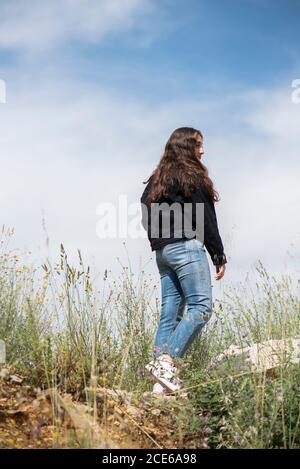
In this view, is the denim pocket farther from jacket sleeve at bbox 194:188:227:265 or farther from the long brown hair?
the long brown hair

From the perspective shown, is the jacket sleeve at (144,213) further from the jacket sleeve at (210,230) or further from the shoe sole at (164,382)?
the shoe sole at (164,382)

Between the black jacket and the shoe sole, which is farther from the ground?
the black jacket

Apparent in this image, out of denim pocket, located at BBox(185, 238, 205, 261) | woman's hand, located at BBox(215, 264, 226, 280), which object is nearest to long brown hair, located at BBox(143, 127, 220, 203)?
denim pocket, located at BBox(185, 238, 205, 261)

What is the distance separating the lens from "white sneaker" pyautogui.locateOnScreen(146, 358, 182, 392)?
475cm

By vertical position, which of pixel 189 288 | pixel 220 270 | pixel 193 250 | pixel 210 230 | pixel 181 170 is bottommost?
pixel 189 288

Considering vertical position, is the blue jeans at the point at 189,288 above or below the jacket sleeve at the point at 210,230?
below

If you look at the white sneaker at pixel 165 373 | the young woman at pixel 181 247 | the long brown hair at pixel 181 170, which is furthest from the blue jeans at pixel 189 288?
the long brown hair at pixel 181 170

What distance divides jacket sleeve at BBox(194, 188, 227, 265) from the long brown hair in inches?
2.6

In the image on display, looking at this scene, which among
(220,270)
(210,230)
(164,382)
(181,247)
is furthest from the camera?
(220,270)

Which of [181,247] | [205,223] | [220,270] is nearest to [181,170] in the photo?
[205,223]

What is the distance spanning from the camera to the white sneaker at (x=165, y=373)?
475 centimetres

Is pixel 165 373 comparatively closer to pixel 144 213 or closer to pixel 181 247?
pixel 181 247

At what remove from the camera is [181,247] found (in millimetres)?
5031

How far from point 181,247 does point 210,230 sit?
283 millimetres
